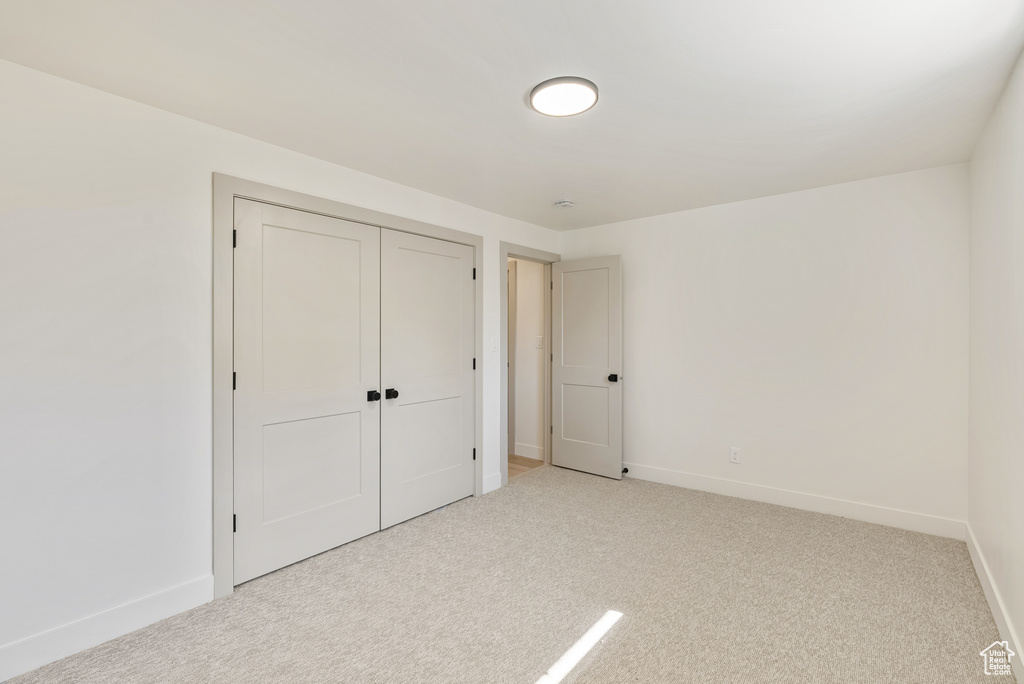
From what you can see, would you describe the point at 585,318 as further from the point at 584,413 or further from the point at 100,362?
the point at 100,362

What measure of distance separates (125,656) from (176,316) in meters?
1.44

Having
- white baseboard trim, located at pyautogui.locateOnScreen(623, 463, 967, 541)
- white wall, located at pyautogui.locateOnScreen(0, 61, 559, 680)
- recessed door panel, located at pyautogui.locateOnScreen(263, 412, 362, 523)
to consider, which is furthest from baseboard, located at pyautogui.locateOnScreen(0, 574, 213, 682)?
white baseboard trim, located at pyautogui.locateOnScreen(623, 463, 967, 541)

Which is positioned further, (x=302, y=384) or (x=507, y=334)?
(x=507, y=334)

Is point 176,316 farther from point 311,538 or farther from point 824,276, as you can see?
point 824,276

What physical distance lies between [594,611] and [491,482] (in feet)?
6.02

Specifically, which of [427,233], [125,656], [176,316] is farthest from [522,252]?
[125,656]

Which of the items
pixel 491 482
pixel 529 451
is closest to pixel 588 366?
pixel 529 451

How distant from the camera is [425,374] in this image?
11.4 feet

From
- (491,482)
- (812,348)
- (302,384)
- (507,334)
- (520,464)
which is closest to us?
(302,384)

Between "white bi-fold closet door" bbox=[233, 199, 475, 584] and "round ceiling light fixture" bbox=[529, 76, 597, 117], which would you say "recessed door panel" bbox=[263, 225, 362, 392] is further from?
"round ceiling light fixture" bbox=[529, 76, 597, 117]

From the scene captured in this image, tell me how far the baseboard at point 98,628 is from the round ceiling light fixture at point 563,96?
2.76m

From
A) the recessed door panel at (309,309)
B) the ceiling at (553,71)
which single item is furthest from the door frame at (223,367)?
the ceiling at (553,71)

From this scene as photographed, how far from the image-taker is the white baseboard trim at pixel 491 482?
3916 millimetres

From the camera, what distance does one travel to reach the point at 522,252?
427 centimetres
